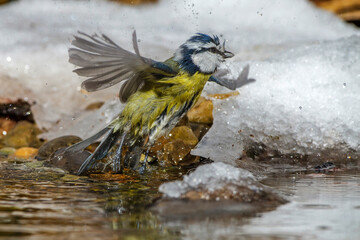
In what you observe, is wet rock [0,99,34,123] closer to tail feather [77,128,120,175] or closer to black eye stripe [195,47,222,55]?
tail feather [77,128,120,175]

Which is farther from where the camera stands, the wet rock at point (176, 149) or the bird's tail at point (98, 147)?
the wet rock at point (176, 149)

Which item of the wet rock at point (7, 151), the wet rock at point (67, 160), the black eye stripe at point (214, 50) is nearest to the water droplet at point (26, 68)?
the wet rock at point (7, 151)

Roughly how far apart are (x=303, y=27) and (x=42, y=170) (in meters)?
4.48

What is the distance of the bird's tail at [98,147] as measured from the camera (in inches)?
177

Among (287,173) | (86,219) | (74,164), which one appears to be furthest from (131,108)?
(86,219)

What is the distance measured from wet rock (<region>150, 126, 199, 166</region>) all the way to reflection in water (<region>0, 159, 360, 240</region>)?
0.98 meters

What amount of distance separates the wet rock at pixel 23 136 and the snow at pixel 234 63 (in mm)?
129

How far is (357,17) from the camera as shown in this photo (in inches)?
303

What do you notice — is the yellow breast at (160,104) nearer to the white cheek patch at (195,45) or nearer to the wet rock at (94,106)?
the white cheek patch at (195,45)

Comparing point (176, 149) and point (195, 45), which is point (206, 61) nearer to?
point (195, 45)

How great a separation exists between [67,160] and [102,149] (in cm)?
31

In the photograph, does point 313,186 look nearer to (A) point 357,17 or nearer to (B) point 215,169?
(B) point 215,169

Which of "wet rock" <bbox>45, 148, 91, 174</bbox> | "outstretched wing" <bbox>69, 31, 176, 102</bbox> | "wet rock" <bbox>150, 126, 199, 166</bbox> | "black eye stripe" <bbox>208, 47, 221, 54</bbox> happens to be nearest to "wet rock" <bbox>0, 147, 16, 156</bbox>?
"wet rock" <bbox>45, 148, 91, 174</bbox>

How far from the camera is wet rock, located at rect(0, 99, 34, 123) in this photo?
257 inches
